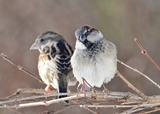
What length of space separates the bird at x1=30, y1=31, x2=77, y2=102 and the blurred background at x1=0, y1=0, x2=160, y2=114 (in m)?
2.12

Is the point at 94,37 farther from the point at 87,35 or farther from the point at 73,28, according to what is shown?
the point at 73,28

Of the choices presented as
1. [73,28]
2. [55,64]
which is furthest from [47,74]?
[73,28]

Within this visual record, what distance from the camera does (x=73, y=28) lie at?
16.6ft

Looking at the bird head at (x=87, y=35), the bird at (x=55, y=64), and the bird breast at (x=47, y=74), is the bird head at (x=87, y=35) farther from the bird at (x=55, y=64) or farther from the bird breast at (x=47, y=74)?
the bird breast at (x=47, y=74)

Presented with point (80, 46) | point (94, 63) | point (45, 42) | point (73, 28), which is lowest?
point (94, 63)

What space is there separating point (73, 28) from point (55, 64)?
257 cm

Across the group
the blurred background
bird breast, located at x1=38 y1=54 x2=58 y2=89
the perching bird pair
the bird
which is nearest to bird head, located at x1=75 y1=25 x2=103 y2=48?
the perching bird pair

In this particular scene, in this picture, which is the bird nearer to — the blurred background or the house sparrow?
the house sparrow

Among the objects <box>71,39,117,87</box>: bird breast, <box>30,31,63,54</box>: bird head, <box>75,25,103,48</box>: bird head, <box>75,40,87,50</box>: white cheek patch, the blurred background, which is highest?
the blurred background

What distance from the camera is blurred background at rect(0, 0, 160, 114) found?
194 inches

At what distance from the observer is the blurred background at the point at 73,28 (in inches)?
194

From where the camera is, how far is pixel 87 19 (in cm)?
510

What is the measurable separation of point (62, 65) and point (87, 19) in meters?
2.67

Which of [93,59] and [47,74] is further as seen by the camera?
[47,74]
